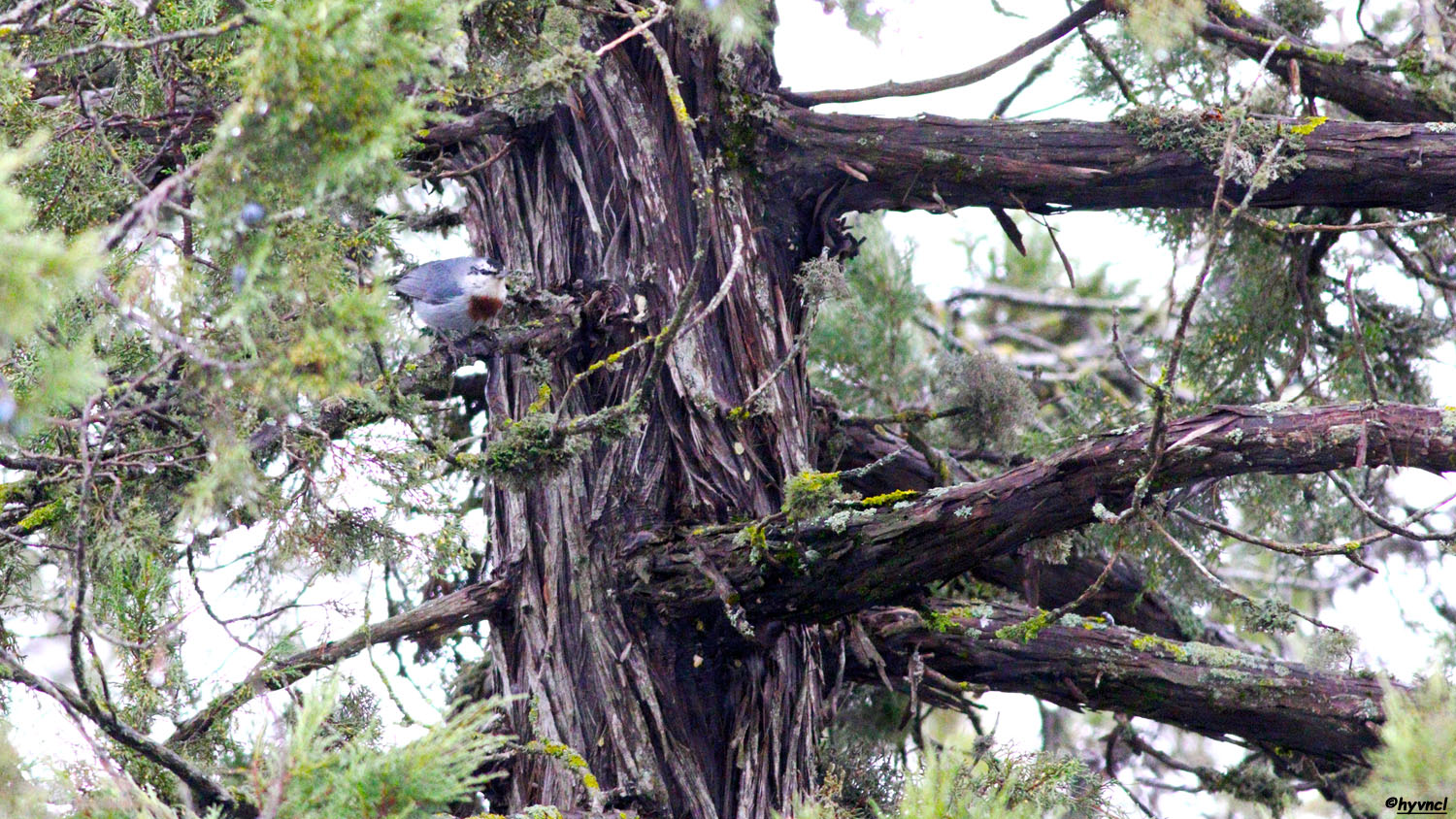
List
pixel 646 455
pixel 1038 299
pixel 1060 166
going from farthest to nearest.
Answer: pixel 1038 299 < pixel 1060 166 < pixel 646 455

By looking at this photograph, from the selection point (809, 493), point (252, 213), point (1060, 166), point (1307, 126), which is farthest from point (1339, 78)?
point (252, 213)

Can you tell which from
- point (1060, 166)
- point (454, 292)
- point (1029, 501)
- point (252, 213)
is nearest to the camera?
point (252, 213)

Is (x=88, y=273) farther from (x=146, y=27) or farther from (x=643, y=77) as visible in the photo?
(x=643, y=77)

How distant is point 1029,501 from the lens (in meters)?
2.10

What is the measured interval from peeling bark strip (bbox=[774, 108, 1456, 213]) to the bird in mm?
706

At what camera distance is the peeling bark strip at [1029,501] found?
2025 mm

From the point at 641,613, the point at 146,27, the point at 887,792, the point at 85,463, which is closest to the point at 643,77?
the point at 146,27

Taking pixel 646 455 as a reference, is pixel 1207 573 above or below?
below

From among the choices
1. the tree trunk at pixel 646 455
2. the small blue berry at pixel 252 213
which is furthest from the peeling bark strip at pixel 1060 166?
the small blue berry at pixel 252 213

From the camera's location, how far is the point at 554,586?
2.34 metres

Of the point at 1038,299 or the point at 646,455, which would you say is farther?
the point at 1038,299

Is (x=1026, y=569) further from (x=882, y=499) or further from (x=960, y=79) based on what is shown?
(x=960, y=79)

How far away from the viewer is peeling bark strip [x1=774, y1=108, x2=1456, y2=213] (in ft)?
8.02

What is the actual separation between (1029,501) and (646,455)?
79cm
